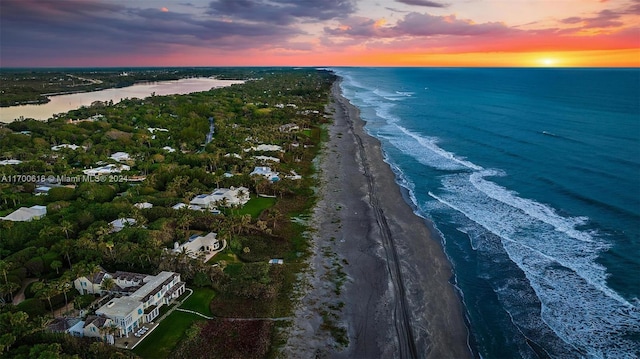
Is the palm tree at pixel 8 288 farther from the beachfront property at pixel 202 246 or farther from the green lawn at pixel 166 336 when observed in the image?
the green lawn at pixel 166 336

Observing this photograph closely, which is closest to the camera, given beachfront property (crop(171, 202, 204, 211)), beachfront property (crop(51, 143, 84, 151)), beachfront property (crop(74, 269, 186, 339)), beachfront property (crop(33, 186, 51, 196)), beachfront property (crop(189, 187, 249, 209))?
beachfront property (crop(74, 269, 186, 339))

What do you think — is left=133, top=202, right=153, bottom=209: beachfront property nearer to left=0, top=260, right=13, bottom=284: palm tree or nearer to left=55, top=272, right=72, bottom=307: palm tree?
left=0, top=260, right=13, bottom=284: palm tree

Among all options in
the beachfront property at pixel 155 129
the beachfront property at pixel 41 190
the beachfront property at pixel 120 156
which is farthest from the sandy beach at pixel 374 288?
the beachfront property at pixel 155 129

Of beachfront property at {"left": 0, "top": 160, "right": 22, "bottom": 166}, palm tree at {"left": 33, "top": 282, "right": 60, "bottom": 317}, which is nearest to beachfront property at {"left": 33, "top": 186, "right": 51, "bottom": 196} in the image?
beachfront property at {"left": 0, "top": 160, "right": 22, "bottom": 166}

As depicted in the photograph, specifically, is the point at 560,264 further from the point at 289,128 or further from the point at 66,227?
the point at 289,128

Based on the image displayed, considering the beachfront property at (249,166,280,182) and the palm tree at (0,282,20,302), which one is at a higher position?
the beachfront property at (249,166,280,182)

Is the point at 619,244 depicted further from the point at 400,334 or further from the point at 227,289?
the point at 227,289
